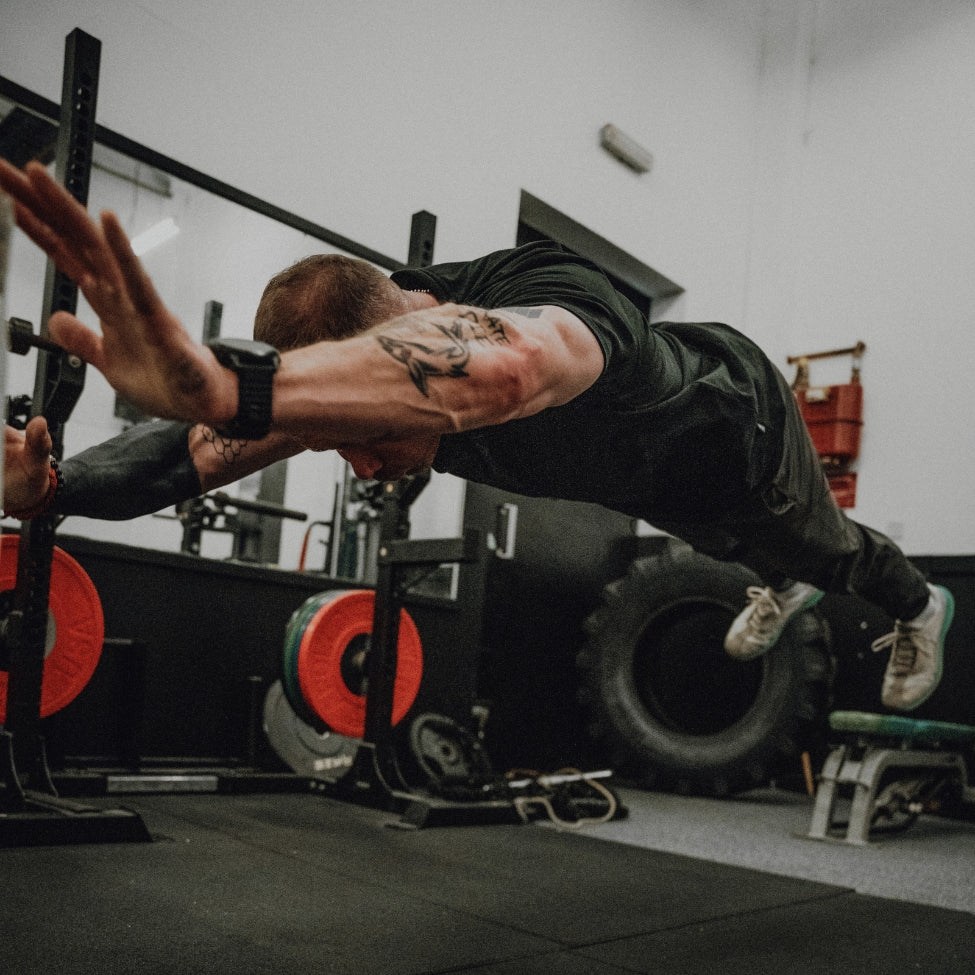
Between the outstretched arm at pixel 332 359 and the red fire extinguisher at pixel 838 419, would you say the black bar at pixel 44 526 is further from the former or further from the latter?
the red fire extinguisher at pixel 838 419

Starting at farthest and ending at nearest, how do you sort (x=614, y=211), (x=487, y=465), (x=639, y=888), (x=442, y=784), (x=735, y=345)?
(x=614, y=211) < (x=442, y=784) < (x=639, y=888) < (x=735, y=345) < (x=487, y=465)

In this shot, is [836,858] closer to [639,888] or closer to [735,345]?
[639,888]

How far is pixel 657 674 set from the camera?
4.78m

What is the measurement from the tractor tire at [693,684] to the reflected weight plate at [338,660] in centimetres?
126

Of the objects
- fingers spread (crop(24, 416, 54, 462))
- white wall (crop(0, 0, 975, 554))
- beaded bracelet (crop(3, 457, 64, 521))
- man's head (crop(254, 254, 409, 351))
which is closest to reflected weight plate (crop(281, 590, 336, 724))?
white wall (crop(0, 0, 975, 554))

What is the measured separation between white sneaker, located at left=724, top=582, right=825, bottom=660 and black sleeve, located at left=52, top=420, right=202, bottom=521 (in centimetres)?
190

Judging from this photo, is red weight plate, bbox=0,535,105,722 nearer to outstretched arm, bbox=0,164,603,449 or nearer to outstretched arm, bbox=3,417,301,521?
outstretched arm, bbox=3,417,301,521

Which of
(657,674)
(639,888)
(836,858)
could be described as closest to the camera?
(639,888)

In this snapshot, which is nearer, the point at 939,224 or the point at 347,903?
the point at 347,903

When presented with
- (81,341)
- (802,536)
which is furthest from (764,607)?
→ (81,341)

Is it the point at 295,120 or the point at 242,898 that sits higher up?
the point at 295,120

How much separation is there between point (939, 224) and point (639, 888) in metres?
3.98

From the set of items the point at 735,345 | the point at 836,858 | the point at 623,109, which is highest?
the point at 623,109

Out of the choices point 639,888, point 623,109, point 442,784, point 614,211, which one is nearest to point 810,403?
point 614,211
